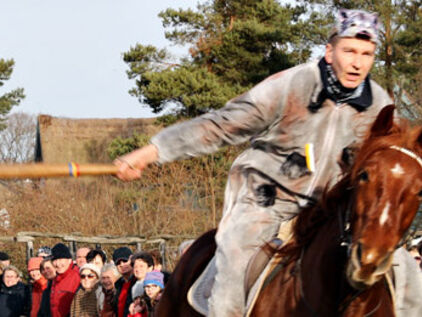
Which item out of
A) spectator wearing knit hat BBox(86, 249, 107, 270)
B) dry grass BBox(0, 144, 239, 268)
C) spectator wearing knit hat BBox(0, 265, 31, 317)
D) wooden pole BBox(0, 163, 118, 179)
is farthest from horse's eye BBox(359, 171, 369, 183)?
dry grass BBox(0, 144, 239, 268)

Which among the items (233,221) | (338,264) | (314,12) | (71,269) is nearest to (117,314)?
(71,269)

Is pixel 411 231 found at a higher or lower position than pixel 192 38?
lower

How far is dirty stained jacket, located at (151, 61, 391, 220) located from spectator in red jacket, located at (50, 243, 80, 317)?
7.53 m

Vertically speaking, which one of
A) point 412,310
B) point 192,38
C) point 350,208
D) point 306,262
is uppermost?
point 192,38

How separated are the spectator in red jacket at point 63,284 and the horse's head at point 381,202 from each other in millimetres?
8568

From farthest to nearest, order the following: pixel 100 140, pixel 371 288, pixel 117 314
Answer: pixel 100 140 → pixel 117 314 → pixel 371 288

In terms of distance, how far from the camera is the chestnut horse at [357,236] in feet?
13.1

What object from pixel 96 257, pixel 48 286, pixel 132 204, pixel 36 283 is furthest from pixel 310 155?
pixel 132 204

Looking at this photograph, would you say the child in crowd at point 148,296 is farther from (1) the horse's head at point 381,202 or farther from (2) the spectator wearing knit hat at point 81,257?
(1) the horse's head at point 381,202

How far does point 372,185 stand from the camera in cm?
407

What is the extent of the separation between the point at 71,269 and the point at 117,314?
233 cm

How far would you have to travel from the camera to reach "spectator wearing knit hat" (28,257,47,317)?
13365 mm

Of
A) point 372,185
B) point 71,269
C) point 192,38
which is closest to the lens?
point 372,185

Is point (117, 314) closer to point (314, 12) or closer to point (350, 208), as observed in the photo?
point (350, 208)
